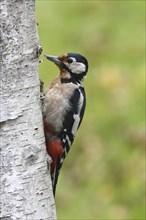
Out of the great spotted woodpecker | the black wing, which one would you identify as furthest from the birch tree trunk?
the black wing

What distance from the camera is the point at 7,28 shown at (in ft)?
14.3

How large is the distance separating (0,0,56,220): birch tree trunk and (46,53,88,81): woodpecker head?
1.16 m

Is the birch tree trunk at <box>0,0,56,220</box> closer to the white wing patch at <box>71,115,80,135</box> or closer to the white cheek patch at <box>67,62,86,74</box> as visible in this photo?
the white wing patch at <box>71,115,80,135</box>

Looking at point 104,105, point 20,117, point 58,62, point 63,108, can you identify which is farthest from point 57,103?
point 104,105

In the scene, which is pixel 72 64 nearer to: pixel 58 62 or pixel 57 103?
pixel 58 62

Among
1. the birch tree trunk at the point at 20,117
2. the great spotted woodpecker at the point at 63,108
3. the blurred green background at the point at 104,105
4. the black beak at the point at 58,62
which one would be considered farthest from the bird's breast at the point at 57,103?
the blurred green background at the point at 104,105

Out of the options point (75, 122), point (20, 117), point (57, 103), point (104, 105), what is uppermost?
point (20, 117)

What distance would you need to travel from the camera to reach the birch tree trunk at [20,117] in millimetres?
4398

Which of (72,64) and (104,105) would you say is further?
(104,105)

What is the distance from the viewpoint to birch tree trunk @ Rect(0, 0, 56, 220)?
4.40 meters

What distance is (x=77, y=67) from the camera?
5.75m

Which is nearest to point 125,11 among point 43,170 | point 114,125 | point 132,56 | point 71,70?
point 132,56

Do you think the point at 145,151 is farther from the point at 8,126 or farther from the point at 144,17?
the point at 8,126

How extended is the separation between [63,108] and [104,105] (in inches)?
158
